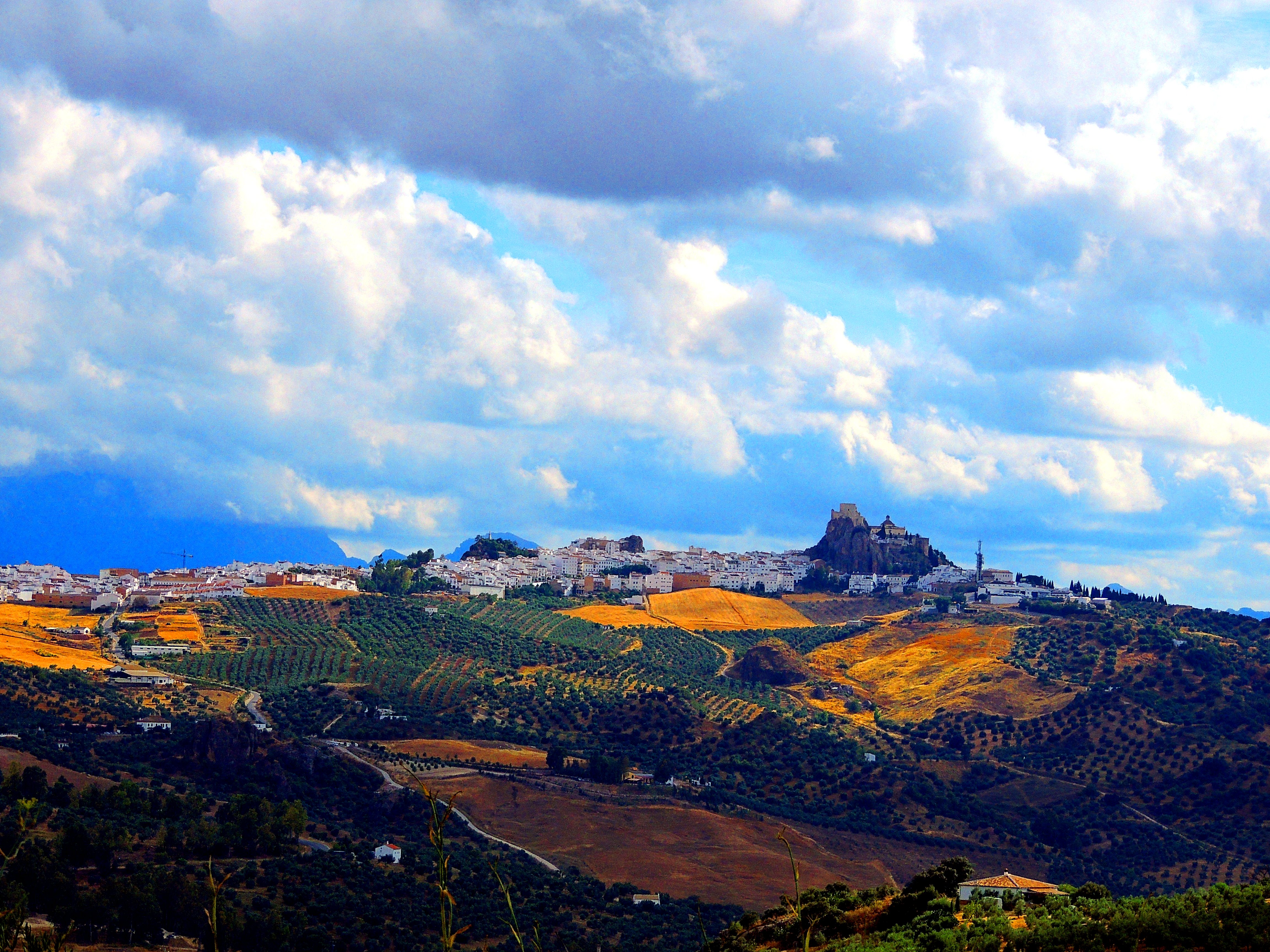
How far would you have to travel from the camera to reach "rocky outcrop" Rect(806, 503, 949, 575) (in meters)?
159

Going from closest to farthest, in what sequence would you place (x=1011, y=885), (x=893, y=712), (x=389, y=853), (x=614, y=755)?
(x=1011, y=885), (x=389, y=853), (x=614, y=755), (x=893, y=712)

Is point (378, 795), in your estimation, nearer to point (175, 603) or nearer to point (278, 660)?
point (278, 660)

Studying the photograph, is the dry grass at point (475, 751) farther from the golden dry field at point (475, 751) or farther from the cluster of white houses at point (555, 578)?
the cluster of white houses at point (555, 578)

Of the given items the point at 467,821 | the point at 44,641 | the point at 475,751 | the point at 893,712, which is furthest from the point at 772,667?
the point at 44,641

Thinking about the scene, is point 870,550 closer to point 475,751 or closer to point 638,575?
point 638,575

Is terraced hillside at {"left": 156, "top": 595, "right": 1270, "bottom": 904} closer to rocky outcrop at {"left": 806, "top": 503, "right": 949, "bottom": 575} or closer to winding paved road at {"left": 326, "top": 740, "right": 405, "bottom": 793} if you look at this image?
winding paved road at {"left": 326, "top": 740, "right": 405, "bottom": 793}

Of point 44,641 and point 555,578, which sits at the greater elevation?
point 555,578

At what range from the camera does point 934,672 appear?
107m

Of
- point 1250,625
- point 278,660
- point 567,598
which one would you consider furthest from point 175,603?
point 1250,625

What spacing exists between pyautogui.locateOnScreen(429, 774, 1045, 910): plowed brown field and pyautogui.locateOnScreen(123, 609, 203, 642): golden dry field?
39058 mm

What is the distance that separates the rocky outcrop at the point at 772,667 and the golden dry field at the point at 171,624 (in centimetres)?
4356

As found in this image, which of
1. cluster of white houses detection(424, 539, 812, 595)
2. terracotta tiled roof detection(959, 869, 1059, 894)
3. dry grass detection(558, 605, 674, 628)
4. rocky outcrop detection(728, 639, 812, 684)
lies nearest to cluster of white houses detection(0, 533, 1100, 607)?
cluster of white houses detection(424, 539, 812, 595)

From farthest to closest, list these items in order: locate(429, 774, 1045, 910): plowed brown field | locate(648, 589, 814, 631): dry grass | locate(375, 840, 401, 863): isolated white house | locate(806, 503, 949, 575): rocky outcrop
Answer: locate(806, 503, 949, 575): rocky outcrop < locate(648, 589, 814, 631): dry grass < locate(429, 774, 1045, 910): plowed brown field < locate(375, 840, 401, 863): isolated white house

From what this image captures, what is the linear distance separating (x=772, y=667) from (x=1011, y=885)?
6807cm
